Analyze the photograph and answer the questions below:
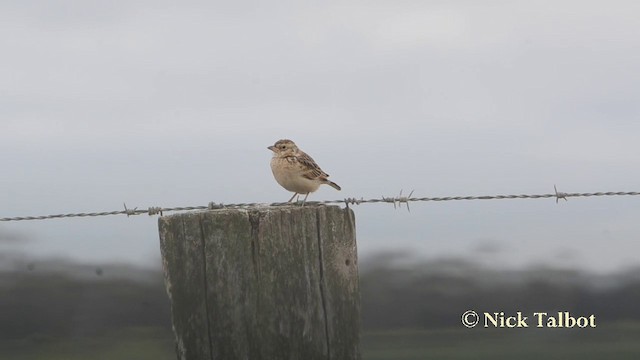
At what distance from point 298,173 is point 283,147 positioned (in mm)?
541

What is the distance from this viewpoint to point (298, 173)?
880 centimetres

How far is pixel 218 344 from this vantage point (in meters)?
5.35

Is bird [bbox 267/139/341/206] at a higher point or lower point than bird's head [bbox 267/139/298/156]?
lower

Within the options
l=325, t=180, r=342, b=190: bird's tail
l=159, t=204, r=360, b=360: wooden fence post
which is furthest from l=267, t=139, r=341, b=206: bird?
l=159, t=204, r=360, b=360: wooden fence post

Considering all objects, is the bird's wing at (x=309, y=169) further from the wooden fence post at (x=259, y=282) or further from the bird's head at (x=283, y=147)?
the wooden fence post at (x=259, y=282)

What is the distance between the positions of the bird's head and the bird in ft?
0.26

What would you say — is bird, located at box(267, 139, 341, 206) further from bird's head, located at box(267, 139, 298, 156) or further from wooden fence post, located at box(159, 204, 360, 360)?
wooden fence post, located at box(159, 204, 360, 360)

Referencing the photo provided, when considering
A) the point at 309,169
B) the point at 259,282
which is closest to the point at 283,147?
the point at 309,169

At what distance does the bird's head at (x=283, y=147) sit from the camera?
9.17 metres

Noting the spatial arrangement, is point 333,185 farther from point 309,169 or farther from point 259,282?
point 259,282

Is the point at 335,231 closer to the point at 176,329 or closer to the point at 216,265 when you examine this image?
the point at 216,265

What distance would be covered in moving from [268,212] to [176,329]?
78 cm

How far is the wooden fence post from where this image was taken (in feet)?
17.4

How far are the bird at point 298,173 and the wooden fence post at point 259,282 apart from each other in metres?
3.36
